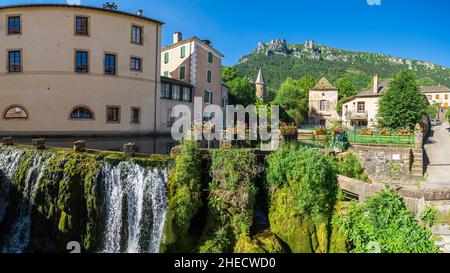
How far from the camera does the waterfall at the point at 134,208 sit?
39.5ft

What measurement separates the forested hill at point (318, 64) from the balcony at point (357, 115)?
7513 centimetres

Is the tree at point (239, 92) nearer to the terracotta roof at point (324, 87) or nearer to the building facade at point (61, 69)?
the terracotta roof at point (324, 87)

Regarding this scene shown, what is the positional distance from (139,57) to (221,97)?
47.0 ft

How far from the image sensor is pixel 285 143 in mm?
13656

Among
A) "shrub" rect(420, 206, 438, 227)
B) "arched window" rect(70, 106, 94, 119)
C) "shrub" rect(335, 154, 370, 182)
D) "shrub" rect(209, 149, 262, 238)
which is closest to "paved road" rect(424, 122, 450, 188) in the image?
"shrub" rect(335, 154, 370, 182)

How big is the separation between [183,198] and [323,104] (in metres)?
42.6

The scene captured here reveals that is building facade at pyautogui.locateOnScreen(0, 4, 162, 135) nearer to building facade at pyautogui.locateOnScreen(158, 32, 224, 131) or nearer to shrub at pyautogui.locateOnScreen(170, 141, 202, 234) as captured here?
building facade at pyautogui.locateOnScreen(158, 32, 224, 131)

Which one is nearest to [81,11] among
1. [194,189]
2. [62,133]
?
[62,133]

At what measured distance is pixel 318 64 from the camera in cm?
15112

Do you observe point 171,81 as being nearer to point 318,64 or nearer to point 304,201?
point 304,201

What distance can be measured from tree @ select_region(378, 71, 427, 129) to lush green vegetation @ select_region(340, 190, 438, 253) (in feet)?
66.5

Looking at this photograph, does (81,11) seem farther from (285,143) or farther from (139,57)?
(285,143)

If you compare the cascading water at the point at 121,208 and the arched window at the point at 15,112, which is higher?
the arched window at the point at 15,112

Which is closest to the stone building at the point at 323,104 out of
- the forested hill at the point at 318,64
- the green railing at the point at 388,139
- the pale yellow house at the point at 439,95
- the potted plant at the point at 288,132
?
the green railing at the point at 388,139
